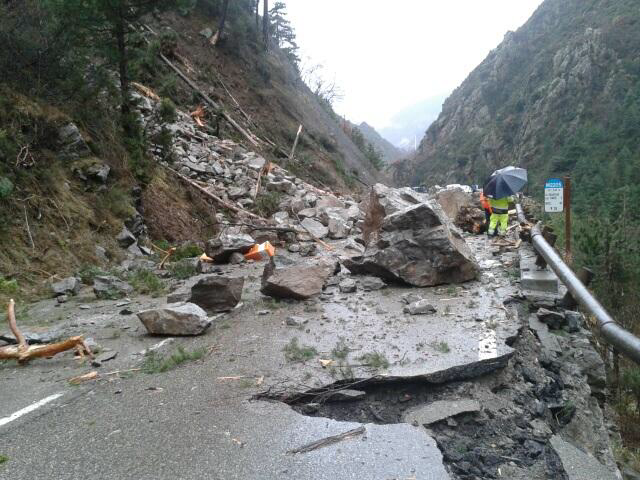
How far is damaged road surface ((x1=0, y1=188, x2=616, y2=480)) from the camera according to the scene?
274cm

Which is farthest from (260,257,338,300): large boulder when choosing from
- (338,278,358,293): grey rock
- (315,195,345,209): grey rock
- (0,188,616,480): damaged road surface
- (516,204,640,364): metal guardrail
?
(315,195,345,209): grey rock

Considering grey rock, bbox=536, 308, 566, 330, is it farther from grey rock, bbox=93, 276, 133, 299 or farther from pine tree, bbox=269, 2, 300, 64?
pine tree, bbox=269, 2, 300, 64

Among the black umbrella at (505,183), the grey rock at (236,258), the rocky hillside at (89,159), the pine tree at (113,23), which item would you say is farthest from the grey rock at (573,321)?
the pine tree at (113,23)

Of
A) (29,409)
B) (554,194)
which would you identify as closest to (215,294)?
(29,409)

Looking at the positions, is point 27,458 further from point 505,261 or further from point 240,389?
point 505,261

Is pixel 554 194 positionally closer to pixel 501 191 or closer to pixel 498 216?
pixel 501 191

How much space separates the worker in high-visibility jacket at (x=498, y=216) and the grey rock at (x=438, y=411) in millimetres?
7664

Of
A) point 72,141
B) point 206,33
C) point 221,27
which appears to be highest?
point 221,27

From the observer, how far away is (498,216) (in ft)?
35.0

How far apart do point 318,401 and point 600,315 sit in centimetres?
197

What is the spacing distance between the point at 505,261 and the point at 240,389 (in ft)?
18.2

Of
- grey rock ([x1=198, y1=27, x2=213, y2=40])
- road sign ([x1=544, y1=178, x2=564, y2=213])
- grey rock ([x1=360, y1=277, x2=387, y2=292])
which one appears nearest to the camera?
grey rock ([x1=360, y1=277, x2=387, y2=292])

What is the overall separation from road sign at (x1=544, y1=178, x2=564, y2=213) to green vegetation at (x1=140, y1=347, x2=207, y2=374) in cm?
780

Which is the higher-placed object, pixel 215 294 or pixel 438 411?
pixel 215 294
